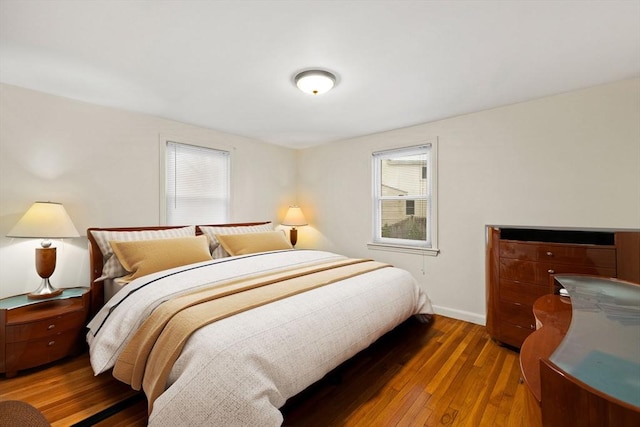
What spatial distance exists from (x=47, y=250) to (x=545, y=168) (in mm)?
4341

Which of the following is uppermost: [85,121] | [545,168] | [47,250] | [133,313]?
[85,121]

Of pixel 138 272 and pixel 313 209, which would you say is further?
pixel 313 209

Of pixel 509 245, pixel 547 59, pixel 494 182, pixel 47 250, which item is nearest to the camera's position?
pixel 547 59

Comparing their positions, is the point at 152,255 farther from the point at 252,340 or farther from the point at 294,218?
the point at 294,218

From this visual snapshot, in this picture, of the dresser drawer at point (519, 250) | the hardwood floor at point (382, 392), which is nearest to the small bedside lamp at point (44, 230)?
the hardwood floor at point (382, 392)

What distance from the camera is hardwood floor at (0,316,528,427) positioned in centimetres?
158

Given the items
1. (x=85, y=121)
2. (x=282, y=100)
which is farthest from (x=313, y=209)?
(x=85, y=121)

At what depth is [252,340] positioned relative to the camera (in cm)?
133

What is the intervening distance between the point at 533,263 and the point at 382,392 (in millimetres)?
1621

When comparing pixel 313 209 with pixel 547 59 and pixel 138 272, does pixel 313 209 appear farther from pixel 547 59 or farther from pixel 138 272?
pixel 547 59

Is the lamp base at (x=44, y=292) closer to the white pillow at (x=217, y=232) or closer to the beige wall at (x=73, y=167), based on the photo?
the beige wall at (x=73, y=167)

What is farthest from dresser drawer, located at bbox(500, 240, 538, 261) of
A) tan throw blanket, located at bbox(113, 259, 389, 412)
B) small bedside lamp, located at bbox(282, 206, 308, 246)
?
small bedside lamp, located at bbox(282, 206, 308, 246)

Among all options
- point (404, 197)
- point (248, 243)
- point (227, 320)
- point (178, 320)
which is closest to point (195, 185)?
point (248, 243)

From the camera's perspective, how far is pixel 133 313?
172cm
